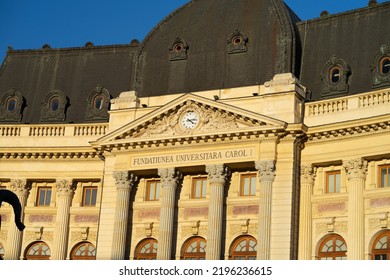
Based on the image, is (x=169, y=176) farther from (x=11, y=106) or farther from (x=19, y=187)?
(x=11, y=106)

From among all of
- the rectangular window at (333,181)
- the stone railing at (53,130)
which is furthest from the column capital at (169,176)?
the rectangular window at (333,181)

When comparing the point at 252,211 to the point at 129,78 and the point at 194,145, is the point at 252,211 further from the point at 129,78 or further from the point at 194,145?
the point at 129,78

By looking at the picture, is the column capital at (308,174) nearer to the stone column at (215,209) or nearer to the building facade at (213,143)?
the building facade at (213,143)

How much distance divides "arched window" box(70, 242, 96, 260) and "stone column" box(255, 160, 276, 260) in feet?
37.9

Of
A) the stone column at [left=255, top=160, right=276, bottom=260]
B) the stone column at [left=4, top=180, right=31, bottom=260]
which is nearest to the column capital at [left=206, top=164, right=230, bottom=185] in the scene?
the stone column at [left=255, top=160, right=276, bottom=260]

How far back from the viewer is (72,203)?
52875 millimetres

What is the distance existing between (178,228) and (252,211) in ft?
14.2

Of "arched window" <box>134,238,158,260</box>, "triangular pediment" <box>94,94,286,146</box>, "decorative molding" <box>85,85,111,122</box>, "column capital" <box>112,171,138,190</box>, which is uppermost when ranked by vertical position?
"decorative molding" <box>85,85,111,122</box>

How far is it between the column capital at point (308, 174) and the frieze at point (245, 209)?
2832 mm

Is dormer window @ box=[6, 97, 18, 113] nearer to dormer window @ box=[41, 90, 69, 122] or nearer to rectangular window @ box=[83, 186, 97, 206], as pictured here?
dormer window @ box=[41, 90, 69, 122]

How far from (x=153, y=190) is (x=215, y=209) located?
4.94 m

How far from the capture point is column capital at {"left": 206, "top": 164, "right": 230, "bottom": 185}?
47.0m

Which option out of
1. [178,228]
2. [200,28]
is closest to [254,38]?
[200,28]

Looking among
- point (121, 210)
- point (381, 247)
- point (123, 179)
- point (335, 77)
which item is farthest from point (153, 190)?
point (381, 247)
